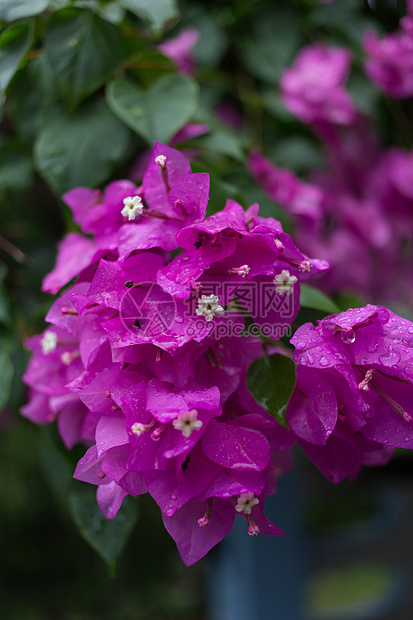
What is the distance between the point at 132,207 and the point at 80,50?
0.74 ft

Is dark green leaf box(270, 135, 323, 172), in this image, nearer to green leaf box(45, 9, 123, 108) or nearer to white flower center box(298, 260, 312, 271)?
green leaf box(45, 9, 123, 108)

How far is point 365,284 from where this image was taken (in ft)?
2.70

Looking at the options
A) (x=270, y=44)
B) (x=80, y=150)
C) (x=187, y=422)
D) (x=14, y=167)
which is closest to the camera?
(x=187, y=422)

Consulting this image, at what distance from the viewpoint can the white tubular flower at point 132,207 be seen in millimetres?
396

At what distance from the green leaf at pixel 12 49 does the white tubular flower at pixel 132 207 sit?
0.67ft

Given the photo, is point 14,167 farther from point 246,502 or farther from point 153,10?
point 246,502

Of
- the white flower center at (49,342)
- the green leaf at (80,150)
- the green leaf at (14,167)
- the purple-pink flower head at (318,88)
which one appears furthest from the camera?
the purple-pink flower head at (318,88)

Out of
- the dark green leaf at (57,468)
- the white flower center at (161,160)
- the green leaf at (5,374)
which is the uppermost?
the white flower center at (161,160)

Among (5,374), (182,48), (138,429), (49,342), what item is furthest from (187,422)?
(182,48)

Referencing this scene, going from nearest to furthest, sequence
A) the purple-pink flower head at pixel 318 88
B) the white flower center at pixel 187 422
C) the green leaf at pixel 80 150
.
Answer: the white flower center at pixel 187 422
the green leaf at pixel 80 150
the purple-pink flower head at pixel 318 88

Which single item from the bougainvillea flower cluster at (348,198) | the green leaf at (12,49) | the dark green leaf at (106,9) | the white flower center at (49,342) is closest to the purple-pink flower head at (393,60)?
the bougainvillea flower cluster at (348,198)

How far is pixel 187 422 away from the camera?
1.07ft

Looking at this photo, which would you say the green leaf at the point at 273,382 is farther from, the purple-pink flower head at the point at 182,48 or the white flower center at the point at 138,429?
the purple-pink flower head at the point at 182,48

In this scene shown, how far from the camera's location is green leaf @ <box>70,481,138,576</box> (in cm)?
47
